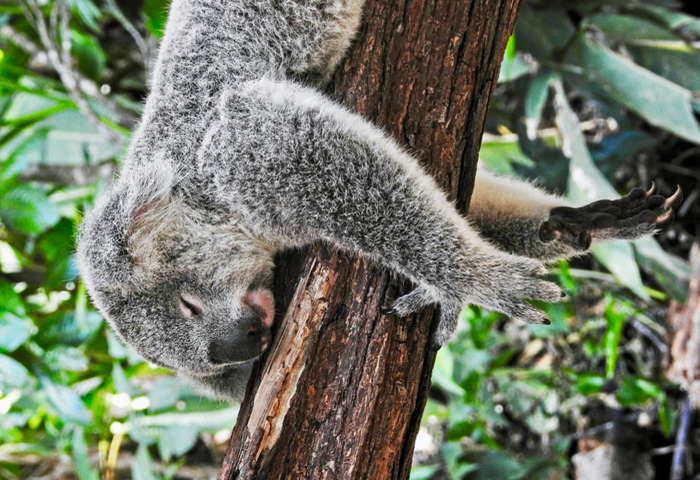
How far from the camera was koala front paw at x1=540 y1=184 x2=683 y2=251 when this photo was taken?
168 centimetres

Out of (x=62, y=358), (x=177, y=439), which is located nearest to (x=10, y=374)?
(x=62, y=358)

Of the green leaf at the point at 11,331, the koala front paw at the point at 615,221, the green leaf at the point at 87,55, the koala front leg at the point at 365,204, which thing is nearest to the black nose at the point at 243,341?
the koala front leg at the point at 365,204

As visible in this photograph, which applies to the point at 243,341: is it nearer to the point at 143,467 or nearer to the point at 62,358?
the point at 143,467

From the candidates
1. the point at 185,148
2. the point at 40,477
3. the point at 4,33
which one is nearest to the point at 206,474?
the point at 40,477

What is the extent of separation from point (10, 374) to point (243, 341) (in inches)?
59.2

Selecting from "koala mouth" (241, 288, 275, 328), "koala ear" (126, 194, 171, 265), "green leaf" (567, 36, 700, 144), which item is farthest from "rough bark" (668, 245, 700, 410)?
"koala ear" (126, 194, 171, 265)

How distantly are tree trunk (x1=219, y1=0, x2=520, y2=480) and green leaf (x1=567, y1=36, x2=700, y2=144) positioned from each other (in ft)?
4.55

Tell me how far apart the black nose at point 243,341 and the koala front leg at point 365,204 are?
0.93 feet

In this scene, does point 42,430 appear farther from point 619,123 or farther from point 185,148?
point 619,123

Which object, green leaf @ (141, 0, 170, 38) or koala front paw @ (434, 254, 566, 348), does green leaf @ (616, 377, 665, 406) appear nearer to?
koala front paw @ (434, 254, 566, 348)

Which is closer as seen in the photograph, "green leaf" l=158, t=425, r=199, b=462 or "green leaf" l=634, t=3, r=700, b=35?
"green leaf" l=634, t=3, r=700, b=35

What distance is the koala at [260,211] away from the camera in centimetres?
154

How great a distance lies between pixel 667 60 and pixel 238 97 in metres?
2.31

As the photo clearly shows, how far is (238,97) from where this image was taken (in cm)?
167
